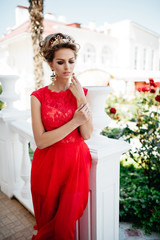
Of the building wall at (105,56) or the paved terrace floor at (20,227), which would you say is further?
the building wall at (105,56)

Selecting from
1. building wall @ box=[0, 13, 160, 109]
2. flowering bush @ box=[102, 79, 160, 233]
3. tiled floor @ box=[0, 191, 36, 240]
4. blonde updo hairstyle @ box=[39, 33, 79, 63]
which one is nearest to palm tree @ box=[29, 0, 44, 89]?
building wall @ box=[0, 13, 160, 109]

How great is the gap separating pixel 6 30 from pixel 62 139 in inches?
839

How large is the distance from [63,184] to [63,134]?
1.14 feet

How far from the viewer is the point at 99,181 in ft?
4.39

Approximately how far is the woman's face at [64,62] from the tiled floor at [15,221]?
5.44 ft

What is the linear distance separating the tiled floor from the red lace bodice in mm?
1330

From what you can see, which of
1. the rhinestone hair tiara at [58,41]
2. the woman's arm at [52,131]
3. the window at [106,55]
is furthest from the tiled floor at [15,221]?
the window at [106,55]

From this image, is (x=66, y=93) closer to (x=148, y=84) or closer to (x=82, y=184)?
(x=82, y=184)

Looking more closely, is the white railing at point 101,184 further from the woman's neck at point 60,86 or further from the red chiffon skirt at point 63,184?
the woman's neck at point 60,86

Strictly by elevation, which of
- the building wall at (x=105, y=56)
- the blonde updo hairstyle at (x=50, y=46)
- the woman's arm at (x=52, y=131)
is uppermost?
the building wall at (x=105, y=56)

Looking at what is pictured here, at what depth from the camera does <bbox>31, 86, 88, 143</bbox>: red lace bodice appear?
125cm

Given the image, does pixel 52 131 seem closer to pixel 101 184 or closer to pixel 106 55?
pixel 101 184

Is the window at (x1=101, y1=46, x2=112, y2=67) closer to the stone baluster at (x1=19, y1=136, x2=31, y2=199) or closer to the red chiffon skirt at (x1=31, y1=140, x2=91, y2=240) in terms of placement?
the stone baluster at (x1=19, y1=136, x2=31, y2=199)

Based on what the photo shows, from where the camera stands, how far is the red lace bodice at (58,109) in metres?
1.25
